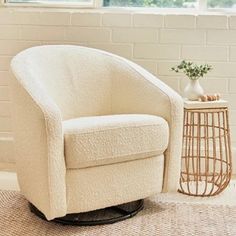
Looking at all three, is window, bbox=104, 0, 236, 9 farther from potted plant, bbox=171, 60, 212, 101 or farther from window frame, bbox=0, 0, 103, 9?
potted plant, bbox=171, 60, 212, 101

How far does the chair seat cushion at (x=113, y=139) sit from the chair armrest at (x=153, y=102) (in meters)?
0.06

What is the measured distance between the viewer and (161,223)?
205cm

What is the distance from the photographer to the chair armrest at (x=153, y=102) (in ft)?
6.89

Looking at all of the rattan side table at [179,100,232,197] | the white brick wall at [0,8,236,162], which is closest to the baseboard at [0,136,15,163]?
the white brick wall at [0,8,236,162]

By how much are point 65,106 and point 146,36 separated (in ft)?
2.59

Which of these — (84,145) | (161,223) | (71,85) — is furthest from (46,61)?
(161,223)

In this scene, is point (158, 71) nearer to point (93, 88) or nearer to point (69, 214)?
point (93, 88)

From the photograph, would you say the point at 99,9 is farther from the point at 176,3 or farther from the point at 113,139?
the point at 113,139

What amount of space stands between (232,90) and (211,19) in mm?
448

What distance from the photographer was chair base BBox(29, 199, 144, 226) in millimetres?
2027

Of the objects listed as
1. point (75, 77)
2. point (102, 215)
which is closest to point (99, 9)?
point (75, 77)

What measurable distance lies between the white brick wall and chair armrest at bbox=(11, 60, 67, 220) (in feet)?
2.85

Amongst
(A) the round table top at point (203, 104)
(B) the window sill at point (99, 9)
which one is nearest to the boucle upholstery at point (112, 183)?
(A) the round table top at point (203, 104)

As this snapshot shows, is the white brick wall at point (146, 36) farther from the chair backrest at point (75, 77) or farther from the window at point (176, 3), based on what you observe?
the chair backrest at point (75, 77)
